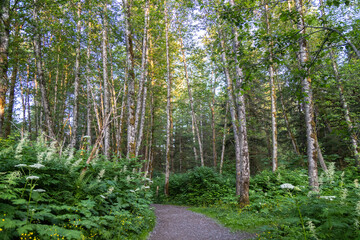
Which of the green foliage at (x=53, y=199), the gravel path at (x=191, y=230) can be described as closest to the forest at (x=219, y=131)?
the green foliage at (x=53, y=199)

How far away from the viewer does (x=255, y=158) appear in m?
15.9

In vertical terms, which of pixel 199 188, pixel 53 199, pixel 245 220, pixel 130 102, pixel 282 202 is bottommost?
pixel 199 188

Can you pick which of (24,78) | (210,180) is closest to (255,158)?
(210,180)

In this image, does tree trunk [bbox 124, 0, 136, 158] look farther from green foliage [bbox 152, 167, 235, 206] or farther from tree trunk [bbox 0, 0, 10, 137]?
green foliage [bbox 152, 167, 235, 206]

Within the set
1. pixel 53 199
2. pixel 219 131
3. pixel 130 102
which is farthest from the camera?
pixel 219 131

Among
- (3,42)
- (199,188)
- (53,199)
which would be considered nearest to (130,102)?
(3,42)

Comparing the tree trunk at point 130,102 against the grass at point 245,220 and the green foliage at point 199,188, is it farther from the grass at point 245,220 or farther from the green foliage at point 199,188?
the green foliage at point 199,188

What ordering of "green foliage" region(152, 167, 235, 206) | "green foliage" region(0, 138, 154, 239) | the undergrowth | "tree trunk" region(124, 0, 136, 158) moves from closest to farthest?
"green foliage" region(0, 138, 154, 239)
the undergrowth
"tree trunk" region(124, 0, 136, 158)
"green foliage" region(152, 167, 235, 206)

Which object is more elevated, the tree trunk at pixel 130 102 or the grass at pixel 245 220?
the tree trunk at pixel 130 102

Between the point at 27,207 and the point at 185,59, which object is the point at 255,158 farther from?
the point at 27,207

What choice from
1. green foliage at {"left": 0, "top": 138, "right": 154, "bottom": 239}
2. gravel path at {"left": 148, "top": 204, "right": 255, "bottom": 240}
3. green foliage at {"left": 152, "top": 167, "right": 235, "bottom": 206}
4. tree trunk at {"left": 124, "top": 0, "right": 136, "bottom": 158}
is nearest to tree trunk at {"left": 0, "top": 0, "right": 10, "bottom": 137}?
green foliage at {"left": 0, "top": 138, "right": 154, "bottom": 239}

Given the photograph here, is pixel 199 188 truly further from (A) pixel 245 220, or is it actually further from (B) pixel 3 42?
(B) pixel 3 42

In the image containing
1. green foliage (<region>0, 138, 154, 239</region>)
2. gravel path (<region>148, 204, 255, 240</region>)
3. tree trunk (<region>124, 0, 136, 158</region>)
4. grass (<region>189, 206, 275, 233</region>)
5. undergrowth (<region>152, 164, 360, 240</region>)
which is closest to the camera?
green foliage (<region>0, 138, 154, 239</region>)

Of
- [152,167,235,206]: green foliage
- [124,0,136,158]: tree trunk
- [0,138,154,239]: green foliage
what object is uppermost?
[124,0,136,158]: tree trunk
